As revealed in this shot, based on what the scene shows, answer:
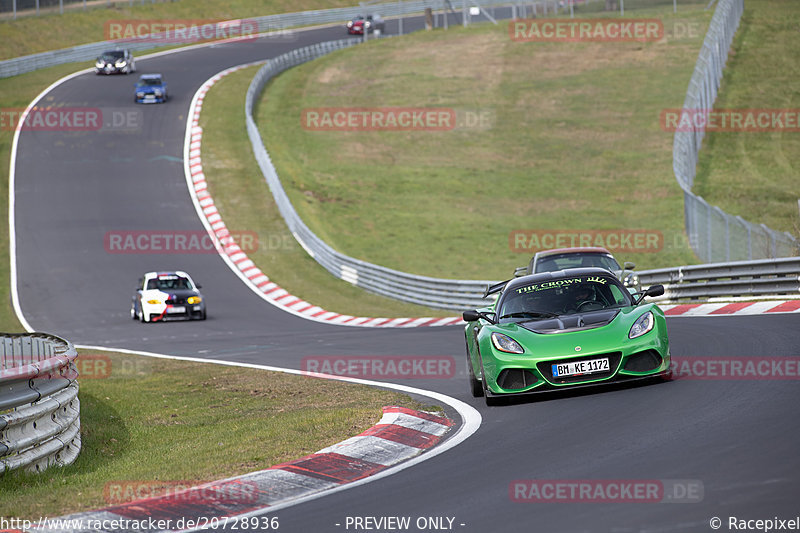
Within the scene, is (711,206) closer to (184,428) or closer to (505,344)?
(505,344)

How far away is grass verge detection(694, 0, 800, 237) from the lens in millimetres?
35406

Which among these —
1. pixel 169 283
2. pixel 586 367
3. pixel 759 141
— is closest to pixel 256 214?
pixel 169 283

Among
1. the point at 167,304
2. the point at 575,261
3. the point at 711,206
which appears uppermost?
the point at 711,206

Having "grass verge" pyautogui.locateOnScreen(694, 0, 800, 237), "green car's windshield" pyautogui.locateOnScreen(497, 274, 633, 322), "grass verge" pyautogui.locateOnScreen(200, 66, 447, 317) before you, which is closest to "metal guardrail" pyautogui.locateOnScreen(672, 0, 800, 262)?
"grass verge" pyautogui.locateOnScreen(694, 0, 800, 237)

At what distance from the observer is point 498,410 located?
1050 cm

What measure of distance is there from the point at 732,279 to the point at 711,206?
17.2 ft

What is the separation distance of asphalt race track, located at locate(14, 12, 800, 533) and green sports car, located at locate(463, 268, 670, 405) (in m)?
0.22

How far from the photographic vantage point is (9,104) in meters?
54.0

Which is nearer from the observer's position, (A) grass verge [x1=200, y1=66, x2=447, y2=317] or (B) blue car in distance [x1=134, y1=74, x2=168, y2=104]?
(A) grass verge [x1=200, y1=66, x2=447, y2=317]

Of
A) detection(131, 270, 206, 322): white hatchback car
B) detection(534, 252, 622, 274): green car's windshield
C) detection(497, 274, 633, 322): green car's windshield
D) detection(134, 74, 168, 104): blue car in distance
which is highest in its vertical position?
detection(134, 74, 168, 104): blue car in distance

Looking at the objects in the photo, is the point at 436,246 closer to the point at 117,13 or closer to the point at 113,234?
the point at 113,234

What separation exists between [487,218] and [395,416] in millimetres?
30482

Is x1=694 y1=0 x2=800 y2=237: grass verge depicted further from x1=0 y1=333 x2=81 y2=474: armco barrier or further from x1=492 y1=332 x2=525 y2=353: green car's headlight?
x1=0 y1=333 x2=81 y2=474: armco barrier

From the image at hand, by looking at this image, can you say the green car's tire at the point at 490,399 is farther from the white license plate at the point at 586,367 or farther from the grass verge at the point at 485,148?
the grass verge at the point at 485,148
